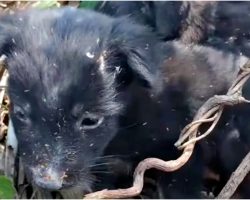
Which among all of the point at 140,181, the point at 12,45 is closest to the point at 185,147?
the point at 140,181

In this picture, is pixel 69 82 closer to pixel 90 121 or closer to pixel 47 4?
pixel 90 121


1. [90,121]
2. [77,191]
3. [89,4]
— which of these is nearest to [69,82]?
[90,121]

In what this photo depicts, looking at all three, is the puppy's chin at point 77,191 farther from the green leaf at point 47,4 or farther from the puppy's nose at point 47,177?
the green leaf at point 47,4


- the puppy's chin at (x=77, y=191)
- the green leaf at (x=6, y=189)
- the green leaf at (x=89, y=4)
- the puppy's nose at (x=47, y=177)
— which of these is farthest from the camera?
the green leaf at (x=89, y=4)

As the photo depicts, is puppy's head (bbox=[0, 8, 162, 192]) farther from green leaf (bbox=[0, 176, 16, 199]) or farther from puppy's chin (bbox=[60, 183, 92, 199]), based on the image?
green leaf (bbox=[0, 176, 16, 199])

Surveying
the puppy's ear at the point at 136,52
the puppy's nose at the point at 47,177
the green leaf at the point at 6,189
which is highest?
the puppy's ear at the point at 136,52

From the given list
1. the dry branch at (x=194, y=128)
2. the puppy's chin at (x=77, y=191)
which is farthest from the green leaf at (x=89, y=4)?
the dry branch at (x=194, y=128)
